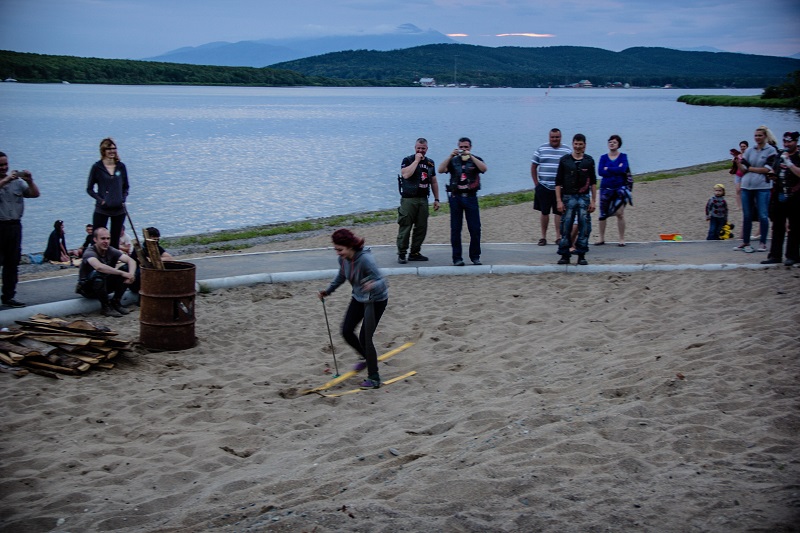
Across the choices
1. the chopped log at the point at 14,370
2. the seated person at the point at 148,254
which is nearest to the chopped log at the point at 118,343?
the chopped log at the point at 14,370

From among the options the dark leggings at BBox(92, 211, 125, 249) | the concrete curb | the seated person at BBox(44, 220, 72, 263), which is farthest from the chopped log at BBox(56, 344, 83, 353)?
the seated person at BBox(44, 220, 72, 263)

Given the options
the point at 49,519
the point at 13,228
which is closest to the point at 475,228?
the point at 13,228

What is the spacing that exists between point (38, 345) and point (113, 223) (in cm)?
321

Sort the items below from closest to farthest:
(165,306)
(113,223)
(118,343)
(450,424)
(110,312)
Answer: (450,424)
(118,343)
(165,306)
(110,312)
(113,223)

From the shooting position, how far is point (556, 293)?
1064 cm

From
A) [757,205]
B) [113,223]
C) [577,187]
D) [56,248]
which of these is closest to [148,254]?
[113,223]

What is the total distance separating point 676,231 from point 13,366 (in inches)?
641

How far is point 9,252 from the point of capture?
9133 mm

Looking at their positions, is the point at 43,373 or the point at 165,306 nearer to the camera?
the point at 43,373

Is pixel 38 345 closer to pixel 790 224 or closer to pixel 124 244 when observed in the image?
pixel 124 244

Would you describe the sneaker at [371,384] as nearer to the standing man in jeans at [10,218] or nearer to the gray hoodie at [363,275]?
the gray hoodie at [363,275]

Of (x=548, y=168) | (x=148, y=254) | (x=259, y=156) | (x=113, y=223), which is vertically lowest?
(x=148, y=254)

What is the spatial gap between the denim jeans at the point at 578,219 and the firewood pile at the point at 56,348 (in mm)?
6459

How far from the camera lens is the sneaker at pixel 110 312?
9844mm
